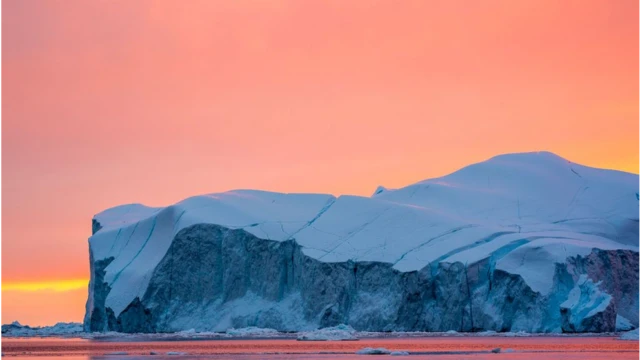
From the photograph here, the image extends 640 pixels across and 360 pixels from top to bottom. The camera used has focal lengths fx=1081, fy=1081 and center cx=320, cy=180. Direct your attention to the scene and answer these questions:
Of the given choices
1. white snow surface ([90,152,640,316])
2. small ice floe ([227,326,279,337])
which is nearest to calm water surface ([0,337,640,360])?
small ice floe ([227,326,279,337])

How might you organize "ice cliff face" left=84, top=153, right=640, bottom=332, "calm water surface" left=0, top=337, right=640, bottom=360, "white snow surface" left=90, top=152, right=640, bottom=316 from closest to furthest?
"calm water surface" left=0, top=337, right=640, bottom=360 → "ice cliff face" left=84, top=153, right=640, bottom=332 → "white snow surface" left=90, top=152, right=640, bottom=316

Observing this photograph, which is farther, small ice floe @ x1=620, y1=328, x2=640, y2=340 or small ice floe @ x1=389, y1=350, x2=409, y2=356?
small ice floe @ x1=620, y1=328, x2=640, y2=340

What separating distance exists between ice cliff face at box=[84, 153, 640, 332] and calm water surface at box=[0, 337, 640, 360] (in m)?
4.15

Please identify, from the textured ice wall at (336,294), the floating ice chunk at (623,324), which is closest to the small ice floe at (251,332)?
the textured ice wall at (336,294)

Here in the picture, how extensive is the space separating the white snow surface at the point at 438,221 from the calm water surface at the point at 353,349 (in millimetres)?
6410

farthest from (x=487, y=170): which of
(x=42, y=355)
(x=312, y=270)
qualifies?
(x=42, y=355)

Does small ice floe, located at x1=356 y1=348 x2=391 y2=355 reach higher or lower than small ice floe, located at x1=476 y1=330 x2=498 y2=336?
lower

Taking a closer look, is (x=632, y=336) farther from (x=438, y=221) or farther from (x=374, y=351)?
(x=438, y=221)

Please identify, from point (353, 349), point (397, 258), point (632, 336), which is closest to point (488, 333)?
point (397, 258)

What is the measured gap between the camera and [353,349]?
92.8ft

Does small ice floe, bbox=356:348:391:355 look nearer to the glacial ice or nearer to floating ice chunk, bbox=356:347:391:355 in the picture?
floating ice chunk, bbox=356:347:391:355

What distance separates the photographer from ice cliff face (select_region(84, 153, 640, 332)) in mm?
37000

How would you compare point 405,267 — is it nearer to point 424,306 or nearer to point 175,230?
point 424,306

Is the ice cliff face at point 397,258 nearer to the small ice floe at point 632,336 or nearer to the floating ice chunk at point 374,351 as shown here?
the small ice floe at point 632,336
